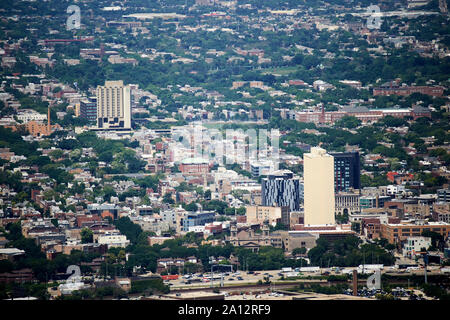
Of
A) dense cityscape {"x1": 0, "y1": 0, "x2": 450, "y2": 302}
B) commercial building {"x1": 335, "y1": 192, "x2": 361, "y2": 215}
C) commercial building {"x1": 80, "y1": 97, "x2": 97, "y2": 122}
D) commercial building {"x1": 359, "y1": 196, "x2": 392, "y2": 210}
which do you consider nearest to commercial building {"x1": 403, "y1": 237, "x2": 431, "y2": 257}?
dense cityscape {"x1": 0, "y1": 0, "x2": 450, "y2": 302}

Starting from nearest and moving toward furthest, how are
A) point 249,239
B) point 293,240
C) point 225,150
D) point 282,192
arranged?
point 293,240, point 249,239, point 282,192, point 225,150

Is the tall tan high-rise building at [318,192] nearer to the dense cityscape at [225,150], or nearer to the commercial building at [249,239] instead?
the dense cityscape at [225,150]

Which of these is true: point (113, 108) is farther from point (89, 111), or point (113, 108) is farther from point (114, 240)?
point (114, 240)

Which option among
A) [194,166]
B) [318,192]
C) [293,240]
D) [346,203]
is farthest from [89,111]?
[293,240]

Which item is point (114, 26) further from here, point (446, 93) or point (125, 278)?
point (125, 278)

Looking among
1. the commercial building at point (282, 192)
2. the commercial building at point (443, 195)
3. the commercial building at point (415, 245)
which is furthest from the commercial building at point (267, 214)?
the commercial building at point (443, 195)
